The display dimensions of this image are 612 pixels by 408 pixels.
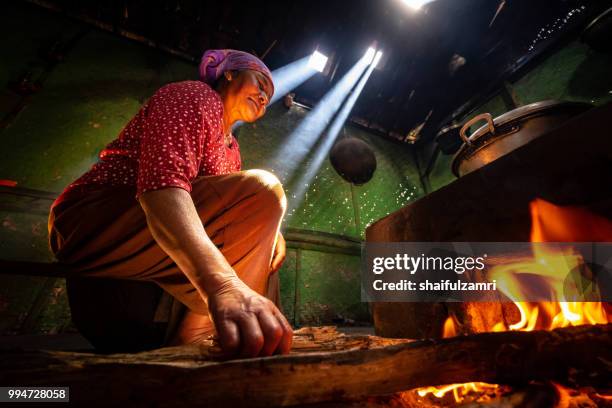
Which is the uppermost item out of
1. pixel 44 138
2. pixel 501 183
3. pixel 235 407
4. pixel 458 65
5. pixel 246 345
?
pixel 458 65

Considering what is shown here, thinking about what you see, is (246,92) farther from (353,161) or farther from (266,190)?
(353,161)

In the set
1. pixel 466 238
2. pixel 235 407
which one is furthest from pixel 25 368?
pixel 466 238

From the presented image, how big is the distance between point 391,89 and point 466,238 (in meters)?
4.22

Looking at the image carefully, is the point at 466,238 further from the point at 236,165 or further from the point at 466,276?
the point at 236,165

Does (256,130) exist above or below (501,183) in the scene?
above

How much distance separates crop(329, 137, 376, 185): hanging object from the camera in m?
3.98

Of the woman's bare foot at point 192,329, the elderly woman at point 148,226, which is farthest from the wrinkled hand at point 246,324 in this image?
the woman's bare foot at point 192,329

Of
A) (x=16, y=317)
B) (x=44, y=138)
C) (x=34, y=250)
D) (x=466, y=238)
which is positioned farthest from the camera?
(x=44, y=138)

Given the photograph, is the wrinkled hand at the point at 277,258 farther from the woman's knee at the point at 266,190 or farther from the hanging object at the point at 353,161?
the hanging object at the point at 353,161

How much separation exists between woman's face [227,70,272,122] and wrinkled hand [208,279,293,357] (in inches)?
56.3

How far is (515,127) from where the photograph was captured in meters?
1.64

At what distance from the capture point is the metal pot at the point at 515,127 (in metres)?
1.58

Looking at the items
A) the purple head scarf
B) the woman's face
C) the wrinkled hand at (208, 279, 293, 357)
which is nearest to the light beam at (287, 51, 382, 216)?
the woman's face

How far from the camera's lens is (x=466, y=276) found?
141 centimetres
